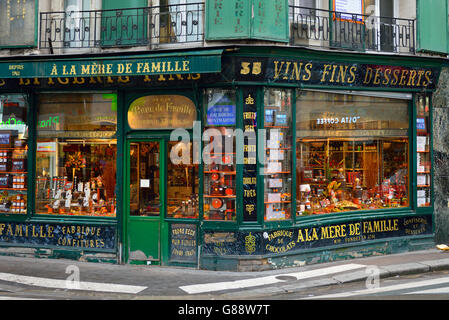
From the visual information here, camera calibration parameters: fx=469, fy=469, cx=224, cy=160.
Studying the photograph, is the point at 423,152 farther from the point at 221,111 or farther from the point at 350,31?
the point at 221,111

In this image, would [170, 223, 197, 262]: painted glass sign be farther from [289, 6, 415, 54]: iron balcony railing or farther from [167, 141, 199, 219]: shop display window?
[289, 6, 415, 54]: iron balcony railing

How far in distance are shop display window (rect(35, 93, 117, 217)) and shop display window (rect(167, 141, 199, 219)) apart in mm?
1405

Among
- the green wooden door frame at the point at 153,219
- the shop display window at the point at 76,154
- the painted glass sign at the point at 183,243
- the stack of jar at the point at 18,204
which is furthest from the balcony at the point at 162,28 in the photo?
the painted glass sign at the point at 183,243

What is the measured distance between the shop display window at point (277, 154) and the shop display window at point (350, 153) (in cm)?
38

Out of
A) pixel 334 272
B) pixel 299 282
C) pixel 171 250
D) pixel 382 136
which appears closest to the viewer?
pixel 299 282

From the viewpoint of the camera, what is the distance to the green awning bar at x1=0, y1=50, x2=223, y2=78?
31.2 feet

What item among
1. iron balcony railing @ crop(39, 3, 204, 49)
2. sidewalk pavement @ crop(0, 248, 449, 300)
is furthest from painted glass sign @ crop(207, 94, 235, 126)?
Result: sidewalk pavement @ crop(0, 248, 449, 300)

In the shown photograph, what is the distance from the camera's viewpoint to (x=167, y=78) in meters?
10.1

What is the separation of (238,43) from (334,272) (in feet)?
16.8

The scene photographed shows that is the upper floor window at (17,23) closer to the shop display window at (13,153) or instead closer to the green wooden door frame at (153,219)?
the shop display window at (13,153)

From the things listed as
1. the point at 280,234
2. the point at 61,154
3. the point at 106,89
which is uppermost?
the point at 106,89

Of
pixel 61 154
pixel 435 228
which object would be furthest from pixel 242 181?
pixel 435 228

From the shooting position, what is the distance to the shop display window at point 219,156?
9.99m

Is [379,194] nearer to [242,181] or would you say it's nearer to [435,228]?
[435,228]
